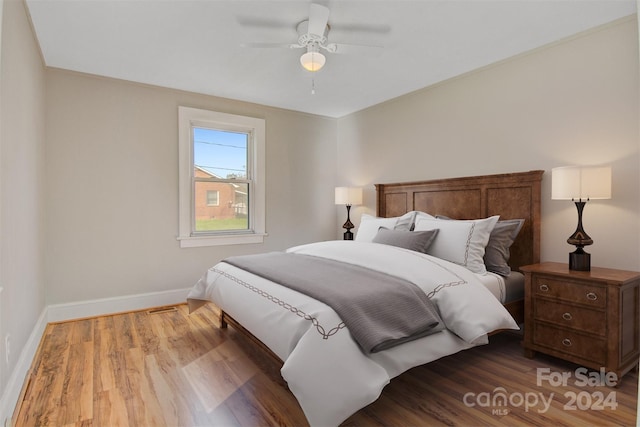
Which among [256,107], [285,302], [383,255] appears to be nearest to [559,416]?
[383,255]

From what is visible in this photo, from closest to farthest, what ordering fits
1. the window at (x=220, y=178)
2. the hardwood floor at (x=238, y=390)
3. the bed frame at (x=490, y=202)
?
Result: the hardwood floor at (x=238, y=390) < the bed frame at (x=490, y=202) < the window at (x=220, y=178)

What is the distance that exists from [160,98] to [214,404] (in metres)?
3.21

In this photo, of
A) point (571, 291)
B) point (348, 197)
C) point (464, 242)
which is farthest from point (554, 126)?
point (348, 197)

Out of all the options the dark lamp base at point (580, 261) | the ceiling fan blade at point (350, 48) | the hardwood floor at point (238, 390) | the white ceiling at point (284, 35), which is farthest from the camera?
the ceiling fan blade at point (350, 48)

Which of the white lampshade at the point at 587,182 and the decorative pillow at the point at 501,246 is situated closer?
the white lampshade at the point at 587,182

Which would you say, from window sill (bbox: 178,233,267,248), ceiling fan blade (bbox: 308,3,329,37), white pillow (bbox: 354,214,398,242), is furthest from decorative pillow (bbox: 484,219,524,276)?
window sill (bbox: 178,233,267,248)

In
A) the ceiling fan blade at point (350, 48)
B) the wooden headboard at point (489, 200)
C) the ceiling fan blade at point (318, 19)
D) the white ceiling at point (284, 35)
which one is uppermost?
the white ceiling at point (284, 35)

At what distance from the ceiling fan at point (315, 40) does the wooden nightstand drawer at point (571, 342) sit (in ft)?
7.85

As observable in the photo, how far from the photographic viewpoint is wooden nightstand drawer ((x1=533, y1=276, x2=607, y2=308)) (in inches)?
88.4

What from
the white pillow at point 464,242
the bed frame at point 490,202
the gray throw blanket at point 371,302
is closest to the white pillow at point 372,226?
the bed frame at point 490,202

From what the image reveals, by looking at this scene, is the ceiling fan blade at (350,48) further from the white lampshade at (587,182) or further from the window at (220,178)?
the window at (220,178)

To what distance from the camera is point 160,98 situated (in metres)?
3.89

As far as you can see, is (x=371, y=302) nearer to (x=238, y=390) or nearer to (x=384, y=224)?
(x=238, y=390)

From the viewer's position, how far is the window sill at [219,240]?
13.3ft
